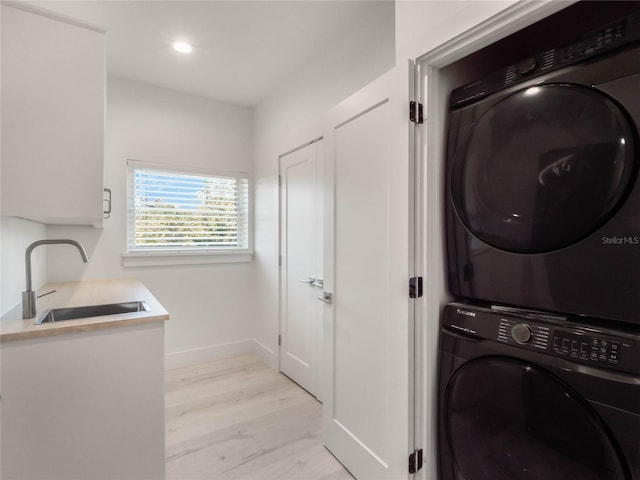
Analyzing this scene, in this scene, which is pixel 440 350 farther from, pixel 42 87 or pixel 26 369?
pixel 42 87

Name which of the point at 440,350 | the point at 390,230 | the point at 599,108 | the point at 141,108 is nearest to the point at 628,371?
A: the point at 440,350

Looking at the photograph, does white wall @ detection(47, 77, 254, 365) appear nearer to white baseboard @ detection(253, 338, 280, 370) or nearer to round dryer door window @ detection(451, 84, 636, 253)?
white baseboard @ detection(253, 338, 280, 370)

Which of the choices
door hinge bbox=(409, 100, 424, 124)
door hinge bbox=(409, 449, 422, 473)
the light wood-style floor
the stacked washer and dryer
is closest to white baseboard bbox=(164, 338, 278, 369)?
the light wood-style floor

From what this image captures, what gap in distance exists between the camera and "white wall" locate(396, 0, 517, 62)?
108 cm

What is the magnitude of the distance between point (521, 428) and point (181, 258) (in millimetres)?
3013

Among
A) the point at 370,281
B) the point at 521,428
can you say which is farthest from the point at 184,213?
the point at 521,428

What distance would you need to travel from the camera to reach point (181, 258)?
3.20 metres

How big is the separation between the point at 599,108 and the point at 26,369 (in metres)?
2.17

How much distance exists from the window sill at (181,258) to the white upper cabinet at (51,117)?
1.62 m

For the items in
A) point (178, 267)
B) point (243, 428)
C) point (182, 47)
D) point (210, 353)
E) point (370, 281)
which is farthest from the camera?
point (210, 353)

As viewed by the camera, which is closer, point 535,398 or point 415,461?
point 535,398

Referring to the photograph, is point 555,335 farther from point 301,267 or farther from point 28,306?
point 28,306

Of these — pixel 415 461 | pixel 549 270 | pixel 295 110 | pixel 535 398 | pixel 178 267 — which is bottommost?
pixel 415 461
